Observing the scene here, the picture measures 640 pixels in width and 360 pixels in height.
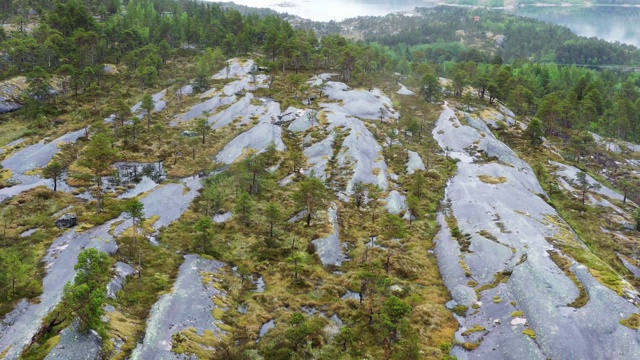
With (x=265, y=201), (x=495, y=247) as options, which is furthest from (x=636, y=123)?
(x=265, y=201)

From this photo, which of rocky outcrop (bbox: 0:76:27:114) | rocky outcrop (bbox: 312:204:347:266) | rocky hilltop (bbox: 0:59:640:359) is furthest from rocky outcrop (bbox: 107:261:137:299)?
rocky outcrop (bbox: 0:76:27:114)

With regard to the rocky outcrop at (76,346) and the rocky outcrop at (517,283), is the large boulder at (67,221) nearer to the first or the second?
the rocky outcrop at (76,346)

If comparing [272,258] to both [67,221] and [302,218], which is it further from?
[67,221]

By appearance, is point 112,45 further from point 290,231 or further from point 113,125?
point 290,231

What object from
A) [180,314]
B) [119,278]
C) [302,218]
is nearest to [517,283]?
[302,218]

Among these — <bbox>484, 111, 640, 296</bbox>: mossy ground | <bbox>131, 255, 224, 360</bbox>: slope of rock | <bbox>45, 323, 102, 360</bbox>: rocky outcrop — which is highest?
<bbox>45, 323, 102, 360</bbox>: rocky outcrop

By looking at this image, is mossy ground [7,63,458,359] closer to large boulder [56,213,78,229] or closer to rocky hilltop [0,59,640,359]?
rocky hilltop [0,59,640,359]
